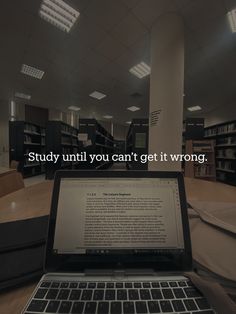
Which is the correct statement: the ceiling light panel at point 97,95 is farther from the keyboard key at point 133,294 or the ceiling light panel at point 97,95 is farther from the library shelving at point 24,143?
the keyboard key at point 133,294

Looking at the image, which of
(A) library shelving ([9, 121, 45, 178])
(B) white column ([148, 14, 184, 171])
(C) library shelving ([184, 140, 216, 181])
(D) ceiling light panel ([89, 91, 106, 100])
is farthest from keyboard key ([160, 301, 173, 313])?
(D) ceiling light panel ([89, 91, 106, 100])

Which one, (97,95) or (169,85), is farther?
(97,95)

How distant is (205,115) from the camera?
9.13 m

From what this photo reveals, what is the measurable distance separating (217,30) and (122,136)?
35.6 feet

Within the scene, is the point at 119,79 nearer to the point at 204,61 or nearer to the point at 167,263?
the point at 204,61

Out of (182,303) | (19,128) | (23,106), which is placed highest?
(23,106)

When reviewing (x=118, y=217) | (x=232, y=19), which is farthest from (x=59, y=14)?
(x=118, y=217)

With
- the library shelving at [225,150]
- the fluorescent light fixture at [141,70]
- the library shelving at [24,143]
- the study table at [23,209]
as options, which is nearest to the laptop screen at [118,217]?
the study table at [23,209]

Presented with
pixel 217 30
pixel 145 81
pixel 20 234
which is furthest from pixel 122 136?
pixel 20 234

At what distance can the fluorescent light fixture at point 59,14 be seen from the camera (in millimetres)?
A: 2668

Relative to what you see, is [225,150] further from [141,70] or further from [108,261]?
[108,261]

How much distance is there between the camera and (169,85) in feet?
9.12

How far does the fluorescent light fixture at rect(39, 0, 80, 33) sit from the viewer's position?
267 centimetres

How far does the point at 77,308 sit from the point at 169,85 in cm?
294
